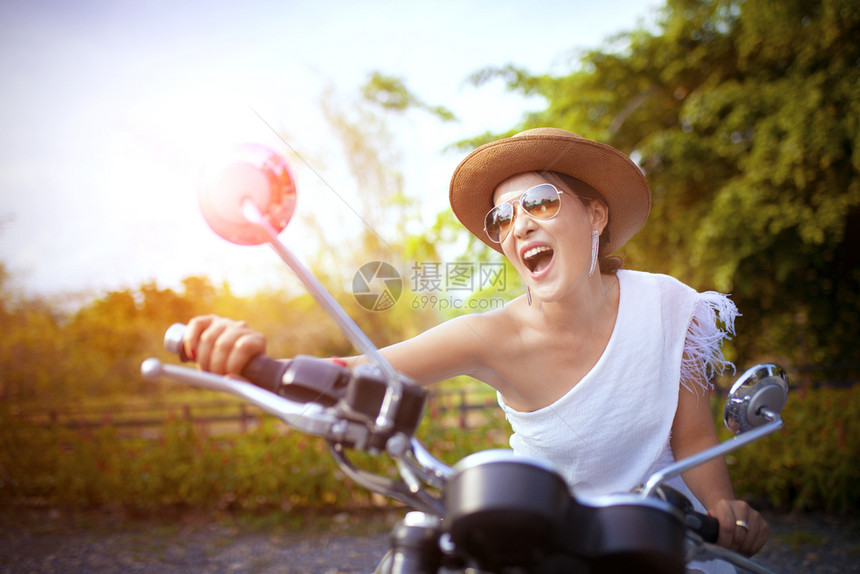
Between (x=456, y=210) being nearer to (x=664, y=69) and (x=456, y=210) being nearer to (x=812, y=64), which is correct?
(x=664, y=69)

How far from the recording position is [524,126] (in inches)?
99.0

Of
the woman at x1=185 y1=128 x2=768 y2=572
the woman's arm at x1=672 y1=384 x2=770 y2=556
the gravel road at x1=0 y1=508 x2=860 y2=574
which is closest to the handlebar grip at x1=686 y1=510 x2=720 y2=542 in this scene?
the woman's arm at x1=672 y1=384 x2=770 y2=556

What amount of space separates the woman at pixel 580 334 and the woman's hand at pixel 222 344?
1.85 feet

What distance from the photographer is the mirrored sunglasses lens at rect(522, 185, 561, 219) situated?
1333 millimetres

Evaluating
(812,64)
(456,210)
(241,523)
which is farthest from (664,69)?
(241,523)

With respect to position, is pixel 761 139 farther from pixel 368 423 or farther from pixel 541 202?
pixel 368 423

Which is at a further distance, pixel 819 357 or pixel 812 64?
pixel 812 64

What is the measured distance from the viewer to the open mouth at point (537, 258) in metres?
1.30

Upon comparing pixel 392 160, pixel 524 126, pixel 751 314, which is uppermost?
pixel 524 126

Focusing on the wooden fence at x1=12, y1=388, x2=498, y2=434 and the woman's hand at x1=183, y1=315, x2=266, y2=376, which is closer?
the woman's hand at x1=183, y1=315, x2=266, y2=376

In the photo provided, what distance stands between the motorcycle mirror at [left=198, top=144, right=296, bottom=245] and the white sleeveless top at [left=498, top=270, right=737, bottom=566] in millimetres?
911

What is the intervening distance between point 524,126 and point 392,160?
3.75 ft

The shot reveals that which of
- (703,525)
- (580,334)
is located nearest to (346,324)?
(703,525)

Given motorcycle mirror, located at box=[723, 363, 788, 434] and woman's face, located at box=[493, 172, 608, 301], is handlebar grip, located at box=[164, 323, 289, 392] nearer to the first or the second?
woman's face, located at box=[493, 172, 608, 301]
